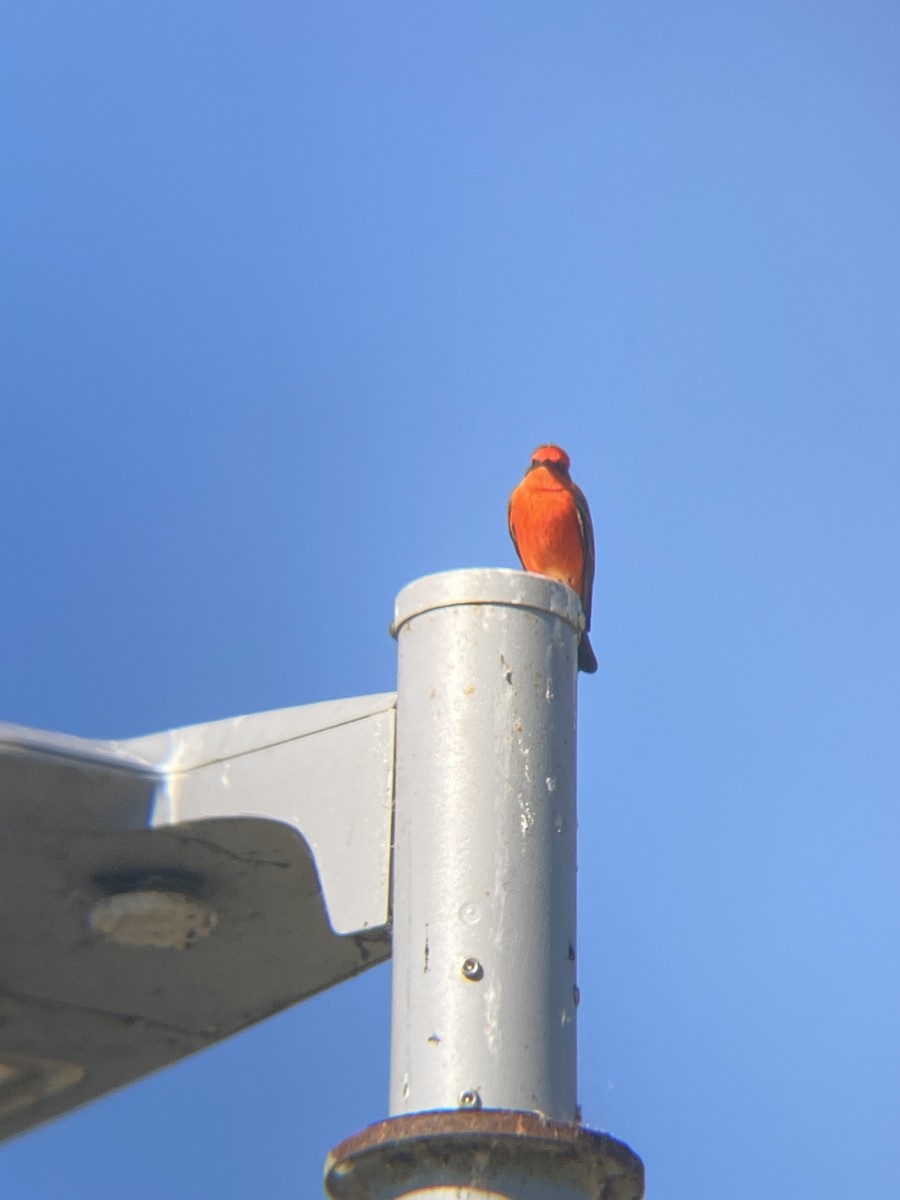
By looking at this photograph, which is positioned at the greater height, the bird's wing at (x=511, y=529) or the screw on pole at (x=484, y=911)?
the bird's wing at (x=511, y=529)

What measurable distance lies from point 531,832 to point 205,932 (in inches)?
42.0

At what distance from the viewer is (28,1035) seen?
3100mm

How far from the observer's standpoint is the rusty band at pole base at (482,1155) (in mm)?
1692

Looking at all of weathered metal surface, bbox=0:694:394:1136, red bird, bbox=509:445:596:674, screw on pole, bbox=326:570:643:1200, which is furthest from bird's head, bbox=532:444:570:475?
screw on pole, bbox=326:570:643:1200

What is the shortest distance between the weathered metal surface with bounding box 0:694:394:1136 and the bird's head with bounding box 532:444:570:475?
420 cm

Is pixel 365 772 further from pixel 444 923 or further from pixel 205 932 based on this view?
pixel 205 932

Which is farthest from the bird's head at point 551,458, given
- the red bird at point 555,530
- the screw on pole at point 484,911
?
the screw on pole at point 484,911

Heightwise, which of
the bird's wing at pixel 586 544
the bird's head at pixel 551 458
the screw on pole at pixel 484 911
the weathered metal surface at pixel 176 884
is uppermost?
the bird's head at pixel 551 458

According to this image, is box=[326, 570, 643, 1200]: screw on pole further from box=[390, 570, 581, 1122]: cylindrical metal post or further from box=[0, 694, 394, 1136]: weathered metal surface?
box=[0, 694, 394, 1136]: weathered metal surface

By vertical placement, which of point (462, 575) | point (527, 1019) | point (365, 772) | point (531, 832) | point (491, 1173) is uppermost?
point (462, 575)

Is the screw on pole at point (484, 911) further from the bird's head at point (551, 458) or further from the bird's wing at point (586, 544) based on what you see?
the bird's head at point (551, 458)

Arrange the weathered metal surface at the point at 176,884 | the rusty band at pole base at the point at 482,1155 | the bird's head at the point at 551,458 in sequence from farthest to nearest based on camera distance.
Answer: the bird's head at the point at 551,458 < the weathered metal surface at the point at 176,884 < the rusty band at pole base at the point at 482,1155

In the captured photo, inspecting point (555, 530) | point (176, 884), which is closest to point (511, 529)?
point (555, 530)

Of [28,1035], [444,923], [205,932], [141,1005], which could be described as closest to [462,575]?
[444,923]
